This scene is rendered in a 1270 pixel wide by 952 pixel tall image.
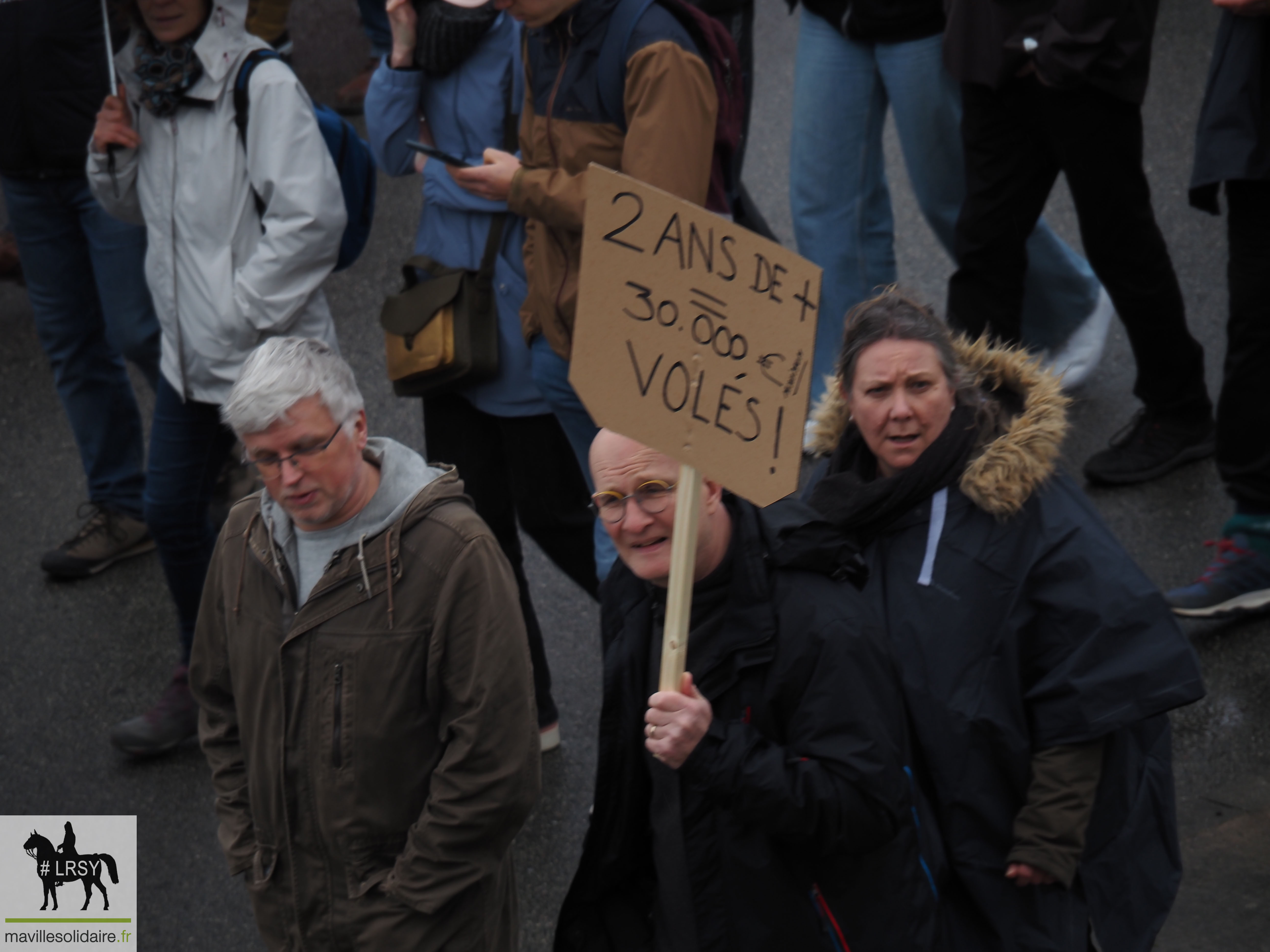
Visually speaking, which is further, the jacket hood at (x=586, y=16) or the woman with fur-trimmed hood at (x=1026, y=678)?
the jacket hood at (x=586, y=16)

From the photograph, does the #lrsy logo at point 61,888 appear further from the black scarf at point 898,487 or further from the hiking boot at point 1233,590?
the hiking boot at point 1233,590

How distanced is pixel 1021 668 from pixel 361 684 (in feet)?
3.89

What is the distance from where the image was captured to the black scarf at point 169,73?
378cm

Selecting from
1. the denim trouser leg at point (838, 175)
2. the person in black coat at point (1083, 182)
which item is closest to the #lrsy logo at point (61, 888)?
the denim trouser leg at point (838, 175)

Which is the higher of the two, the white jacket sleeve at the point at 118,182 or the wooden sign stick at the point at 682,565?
the wooden sign stick at the point at 682,565

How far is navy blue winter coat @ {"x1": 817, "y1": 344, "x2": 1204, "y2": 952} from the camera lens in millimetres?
2648

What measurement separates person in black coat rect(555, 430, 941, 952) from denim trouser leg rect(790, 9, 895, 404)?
281 centimetres

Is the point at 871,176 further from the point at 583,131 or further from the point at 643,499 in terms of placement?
the point at 643,499

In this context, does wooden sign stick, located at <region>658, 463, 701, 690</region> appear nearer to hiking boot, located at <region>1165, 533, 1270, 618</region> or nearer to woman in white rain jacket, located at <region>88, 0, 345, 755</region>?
woman in white rain jacket, located at <region>88, 0, 345, 755</region>

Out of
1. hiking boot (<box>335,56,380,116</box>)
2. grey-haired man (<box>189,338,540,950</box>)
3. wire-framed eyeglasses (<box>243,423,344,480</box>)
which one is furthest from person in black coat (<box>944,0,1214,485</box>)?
hiking boot (<box>335,56,380,116</box>)

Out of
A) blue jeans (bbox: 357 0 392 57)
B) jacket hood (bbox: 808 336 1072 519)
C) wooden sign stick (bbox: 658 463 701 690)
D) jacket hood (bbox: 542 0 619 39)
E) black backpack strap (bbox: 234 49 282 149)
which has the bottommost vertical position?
blue jeans (bbox: 357 0 392 57)

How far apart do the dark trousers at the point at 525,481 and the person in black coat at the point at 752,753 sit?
4.82 feet

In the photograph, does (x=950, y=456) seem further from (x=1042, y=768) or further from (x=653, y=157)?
(x=653, y=157)

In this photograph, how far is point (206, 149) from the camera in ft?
12.5
